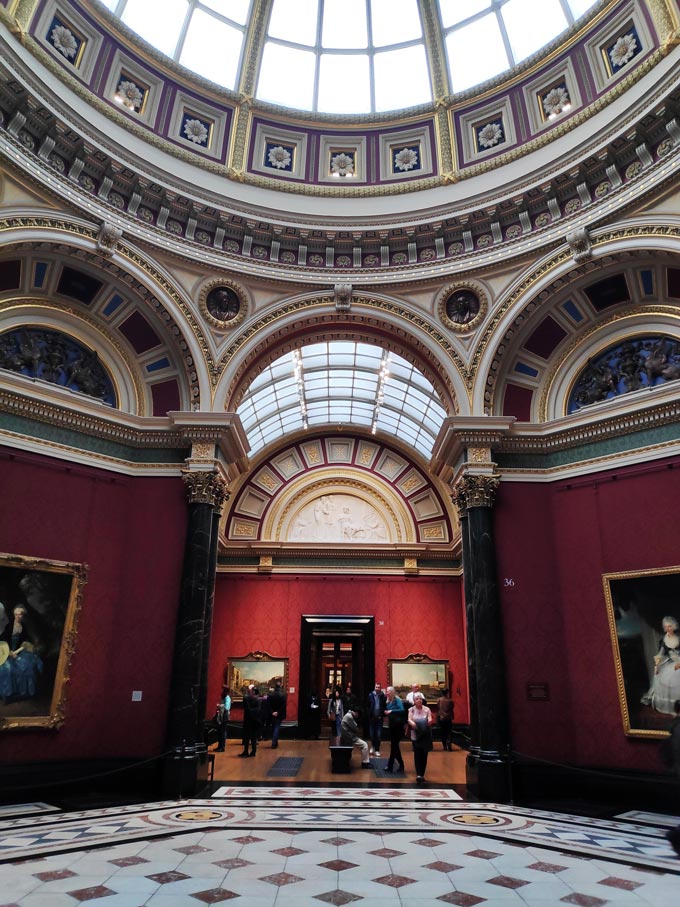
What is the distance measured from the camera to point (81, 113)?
11445 millimetres

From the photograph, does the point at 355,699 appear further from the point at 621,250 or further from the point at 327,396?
the point at 621,250

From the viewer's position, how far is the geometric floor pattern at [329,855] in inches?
211

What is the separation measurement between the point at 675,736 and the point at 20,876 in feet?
20.4

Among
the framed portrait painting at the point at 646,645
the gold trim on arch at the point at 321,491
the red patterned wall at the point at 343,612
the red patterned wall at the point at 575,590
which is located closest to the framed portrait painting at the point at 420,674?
the red patterned wall at the point at 343,612

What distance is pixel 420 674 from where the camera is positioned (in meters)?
20.5

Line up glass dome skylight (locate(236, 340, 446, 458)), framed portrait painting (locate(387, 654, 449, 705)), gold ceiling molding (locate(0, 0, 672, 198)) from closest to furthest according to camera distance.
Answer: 1. gold ceiling molding (locate(0, 0, 672, 198))
2. glass dome skylight (locate(236, 340, 446, 458))
3. framed portrait painting (locate(387, 654, 449, 705))

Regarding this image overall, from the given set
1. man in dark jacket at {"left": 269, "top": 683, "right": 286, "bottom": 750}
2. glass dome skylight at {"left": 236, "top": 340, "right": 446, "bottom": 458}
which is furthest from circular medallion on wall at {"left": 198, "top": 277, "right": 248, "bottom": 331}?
man in dark jacket at {"left": 269, "top": 683, "right": 286, "bottom": 750}

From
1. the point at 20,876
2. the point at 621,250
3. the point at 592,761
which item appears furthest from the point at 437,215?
the point at 20,876

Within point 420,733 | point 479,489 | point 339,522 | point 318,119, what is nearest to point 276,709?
point 420,733

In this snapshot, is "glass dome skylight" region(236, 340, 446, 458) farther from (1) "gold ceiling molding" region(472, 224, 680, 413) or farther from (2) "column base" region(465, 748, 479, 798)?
(2) "column base" region(465, 748, 479, 798)

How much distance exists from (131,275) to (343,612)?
45.9 ft

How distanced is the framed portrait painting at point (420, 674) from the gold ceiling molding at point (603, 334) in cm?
1128

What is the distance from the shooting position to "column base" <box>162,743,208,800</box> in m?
10.2

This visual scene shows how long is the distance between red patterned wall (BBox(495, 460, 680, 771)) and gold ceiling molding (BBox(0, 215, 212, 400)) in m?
7.55
